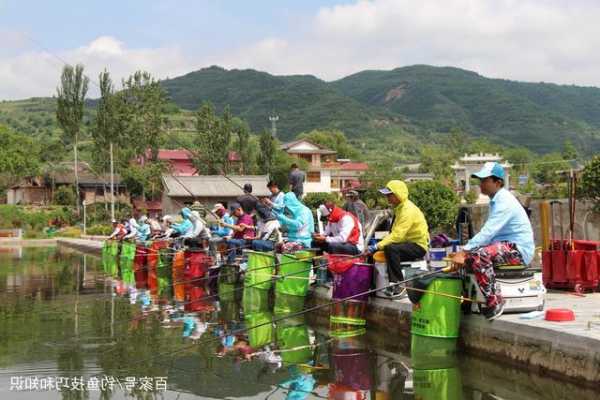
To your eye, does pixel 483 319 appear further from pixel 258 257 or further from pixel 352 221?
pixel 258 257

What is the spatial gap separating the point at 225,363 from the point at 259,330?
2.07 metres

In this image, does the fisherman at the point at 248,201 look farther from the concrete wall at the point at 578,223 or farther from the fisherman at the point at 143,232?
the fisherman at the point at 143,232

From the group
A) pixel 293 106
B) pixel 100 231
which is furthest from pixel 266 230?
pixel 293 106

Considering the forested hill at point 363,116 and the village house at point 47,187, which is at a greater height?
the forested hill at point 363,116

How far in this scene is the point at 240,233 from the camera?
14.1 m

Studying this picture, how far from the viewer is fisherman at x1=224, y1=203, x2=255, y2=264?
44.7 feet

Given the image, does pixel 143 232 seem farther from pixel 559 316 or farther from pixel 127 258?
pixel 559 316

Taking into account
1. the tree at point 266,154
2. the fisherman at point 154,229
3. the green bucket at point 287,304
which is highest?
the tree at point 266,154

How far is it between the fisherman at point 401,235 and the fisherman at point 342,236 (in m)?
1.25

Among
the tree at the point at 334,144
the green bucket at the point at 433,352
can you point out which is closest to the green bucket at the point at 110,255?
the green bucket at the point at 433,352

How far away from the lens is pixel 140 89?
213ft

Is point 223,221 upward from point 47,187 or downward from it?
downward

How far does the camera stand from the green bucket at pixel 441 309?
7.28 m

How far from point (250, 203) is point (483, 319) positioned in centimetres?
772
